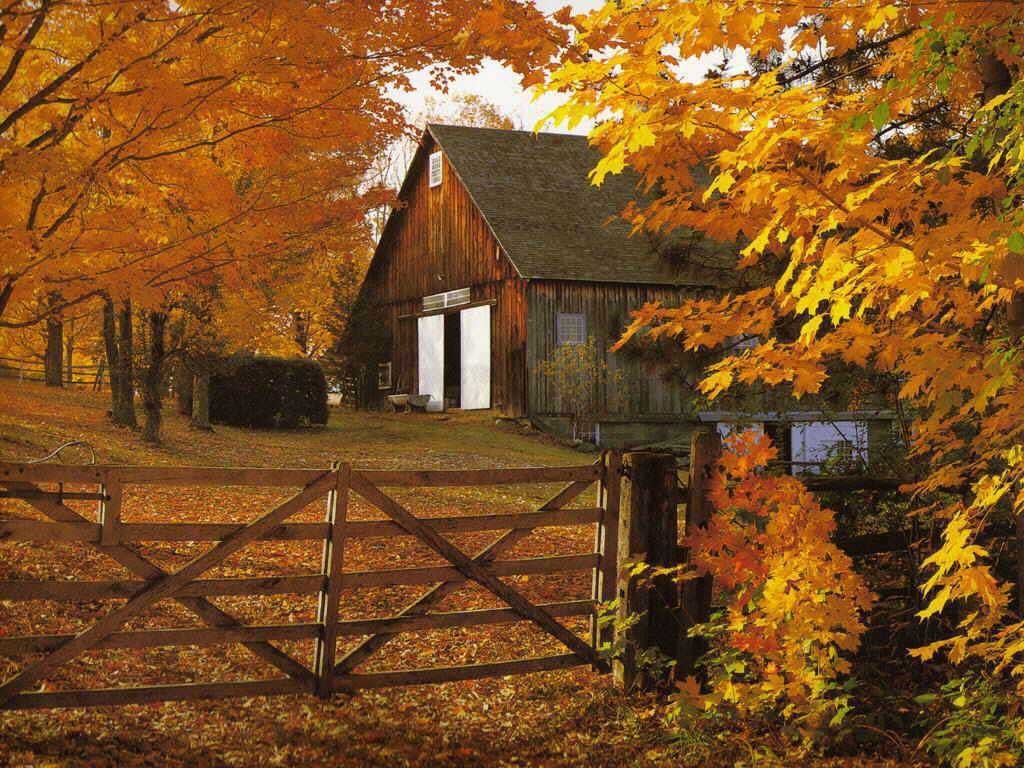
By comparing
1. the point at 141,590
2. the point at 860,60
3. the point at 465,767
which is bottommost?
the point at 465,767

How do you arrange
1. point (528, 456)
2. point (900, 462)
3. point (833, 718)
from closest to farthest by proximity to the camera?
point (833, 718) < point (900, 462) < point (528, 456)

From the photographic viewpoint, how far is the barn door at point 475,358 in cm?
2836

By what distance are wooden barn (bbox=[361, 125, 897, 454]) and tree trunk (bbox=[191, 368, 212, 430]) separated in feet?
23.7

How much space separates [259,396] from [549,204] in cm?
953

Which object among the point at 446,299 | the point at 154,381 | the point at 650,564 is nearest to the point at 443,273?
the point at 446,299

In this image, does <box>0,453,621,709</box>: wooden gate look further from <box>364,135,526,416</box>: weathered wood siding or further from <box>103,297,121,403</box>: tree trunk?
<box>364,135,526,416</box>: weathered wood siding

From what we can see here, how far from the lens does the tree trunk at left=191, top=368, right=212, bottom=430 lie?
23734 millimetres

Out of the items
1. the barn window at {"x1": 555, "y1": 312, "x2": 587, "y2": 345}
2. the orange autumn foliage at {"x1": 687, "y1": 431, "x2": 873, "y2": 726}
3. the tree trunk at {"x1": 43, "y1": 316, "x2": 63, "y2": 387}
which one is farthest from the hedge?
the orange autumn foliage at {"x1": 687, "y1": 431, "x2": 873, "y2": 726}

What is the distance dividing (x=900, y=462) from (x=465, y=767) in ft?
14.1

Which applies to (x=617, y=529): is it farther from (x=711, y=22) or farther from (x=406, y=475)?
(x=711, y=22)

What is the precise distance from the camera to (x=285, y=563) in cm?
1101

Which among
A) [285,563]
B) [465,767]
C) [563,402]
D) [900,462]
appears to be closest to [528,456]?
[563,402]

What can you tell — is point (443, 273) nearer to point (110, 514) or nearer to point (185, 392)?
point (185, 392)

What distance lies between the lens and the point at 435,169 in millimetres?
30641
